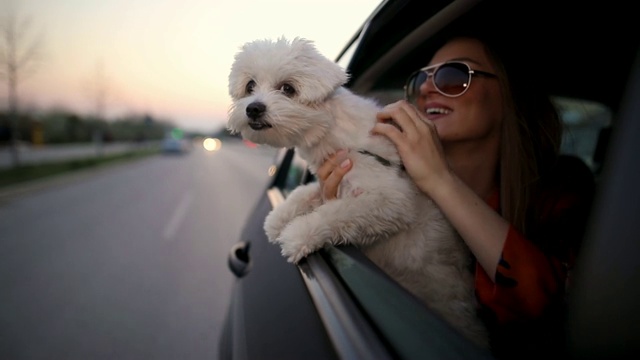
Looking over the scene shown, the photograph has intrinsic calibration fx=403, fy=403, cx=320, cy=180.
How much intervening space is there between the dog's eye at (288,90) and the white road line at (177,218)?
6830 mm

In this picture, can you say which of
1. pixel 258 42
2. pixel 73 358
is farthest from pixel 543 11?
pixel 73 358

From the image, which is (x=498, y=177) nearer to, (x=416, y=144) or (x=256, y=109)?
(x=416, y=144)

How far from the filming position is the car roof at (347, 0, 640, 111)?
1776 mm

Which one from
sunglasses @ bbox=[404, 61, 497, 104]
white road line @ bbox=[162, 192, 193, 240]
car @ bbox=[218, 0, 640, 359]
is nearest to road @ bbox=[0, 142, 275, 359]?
white road line @ bbox=[162, 192, 193, 240]

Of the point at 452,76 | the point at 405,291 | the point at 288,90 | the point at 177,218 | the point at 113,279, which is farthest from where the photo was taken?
the point at 177,218

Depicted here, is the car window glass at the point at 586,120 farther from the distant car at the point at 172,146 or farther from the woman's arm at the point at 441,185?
the distant car at the point at 172,146

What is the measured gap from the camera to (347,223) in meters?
1.38

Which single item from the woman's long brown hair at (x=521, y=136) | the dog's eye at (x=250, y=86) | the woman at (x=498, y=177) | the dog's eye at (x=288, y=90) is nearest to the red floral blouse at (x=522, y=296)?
the woman at (x=498, y=177)

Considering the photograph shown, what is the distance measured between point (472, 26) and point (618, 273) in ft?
5.11

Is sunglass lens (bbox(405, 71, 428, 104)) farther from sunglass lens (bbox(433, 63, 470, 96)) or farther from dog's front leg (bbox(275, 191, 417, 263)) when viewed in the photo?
dog's front leg (bbox(275, 191, 417, 263))

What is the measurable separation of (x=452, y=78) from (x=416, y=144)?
52 centimetres

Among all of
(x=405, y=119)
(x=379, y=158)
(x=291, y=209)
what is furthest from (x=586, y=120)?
(x=291, y=209)

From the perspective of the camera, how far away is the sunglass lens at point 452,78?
183 cm

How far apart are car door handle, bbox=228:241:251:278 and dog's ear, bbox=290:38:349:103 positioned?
1.14 m
